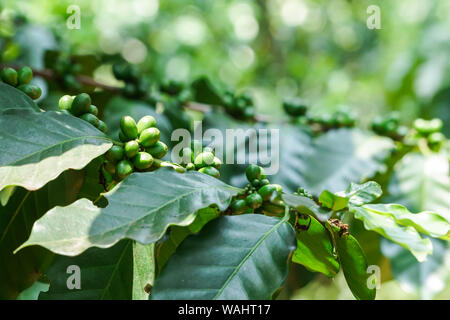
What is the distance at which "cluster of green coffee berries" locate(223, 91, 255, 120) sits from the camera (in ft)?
6.57

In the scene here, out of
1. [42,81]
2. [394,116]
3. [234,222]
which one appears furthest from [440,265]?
[42,81]

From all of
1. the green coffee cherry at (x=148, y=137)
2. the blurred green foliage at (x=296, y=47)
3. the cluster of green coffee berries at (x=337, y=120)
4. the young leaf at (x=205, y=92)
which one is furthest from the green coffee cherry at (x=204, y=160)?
the blurred green foliage at (x=296, y=47)

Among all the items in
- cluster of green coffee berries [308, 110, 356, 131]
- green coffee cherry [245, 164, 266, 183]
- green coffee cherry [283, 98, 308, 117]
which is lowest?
cluster of green coffee berries [308, 110, 356, 131]

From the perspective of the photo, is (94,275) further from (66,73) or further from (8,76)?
(66,73)

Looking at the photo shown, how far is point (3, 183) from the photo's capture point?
0.87 meters

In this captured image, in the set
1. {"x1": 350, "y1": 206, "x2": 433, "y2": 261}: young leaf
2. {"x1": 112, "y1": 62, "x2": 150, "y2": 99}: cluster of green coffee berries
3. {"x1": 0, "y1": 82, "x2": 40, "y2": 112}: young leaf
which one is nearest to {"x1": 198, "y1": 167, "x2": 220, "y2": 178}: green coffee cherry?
{"x1": 350, "y1": 206, "x2": 433, "y2": 261}: young leaf

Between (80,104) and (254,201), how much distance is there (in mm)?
472

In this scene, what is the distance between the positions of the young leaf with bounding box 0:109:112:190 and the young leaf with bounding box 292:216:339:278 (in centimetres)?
48

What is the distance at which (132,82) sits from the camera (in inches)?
77.2

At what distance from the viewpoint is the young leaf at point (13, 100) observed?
1035mm

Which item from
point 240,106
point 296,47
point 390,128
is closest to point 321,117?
point 390,128

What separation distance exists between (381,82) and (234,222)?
5433 millimetres

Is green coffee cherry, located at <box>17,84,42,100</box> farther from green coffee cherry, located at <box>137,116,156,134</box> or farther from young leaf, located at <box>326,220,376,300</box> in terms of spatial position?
young leaf, located at <box>326,220,376,300</box>
